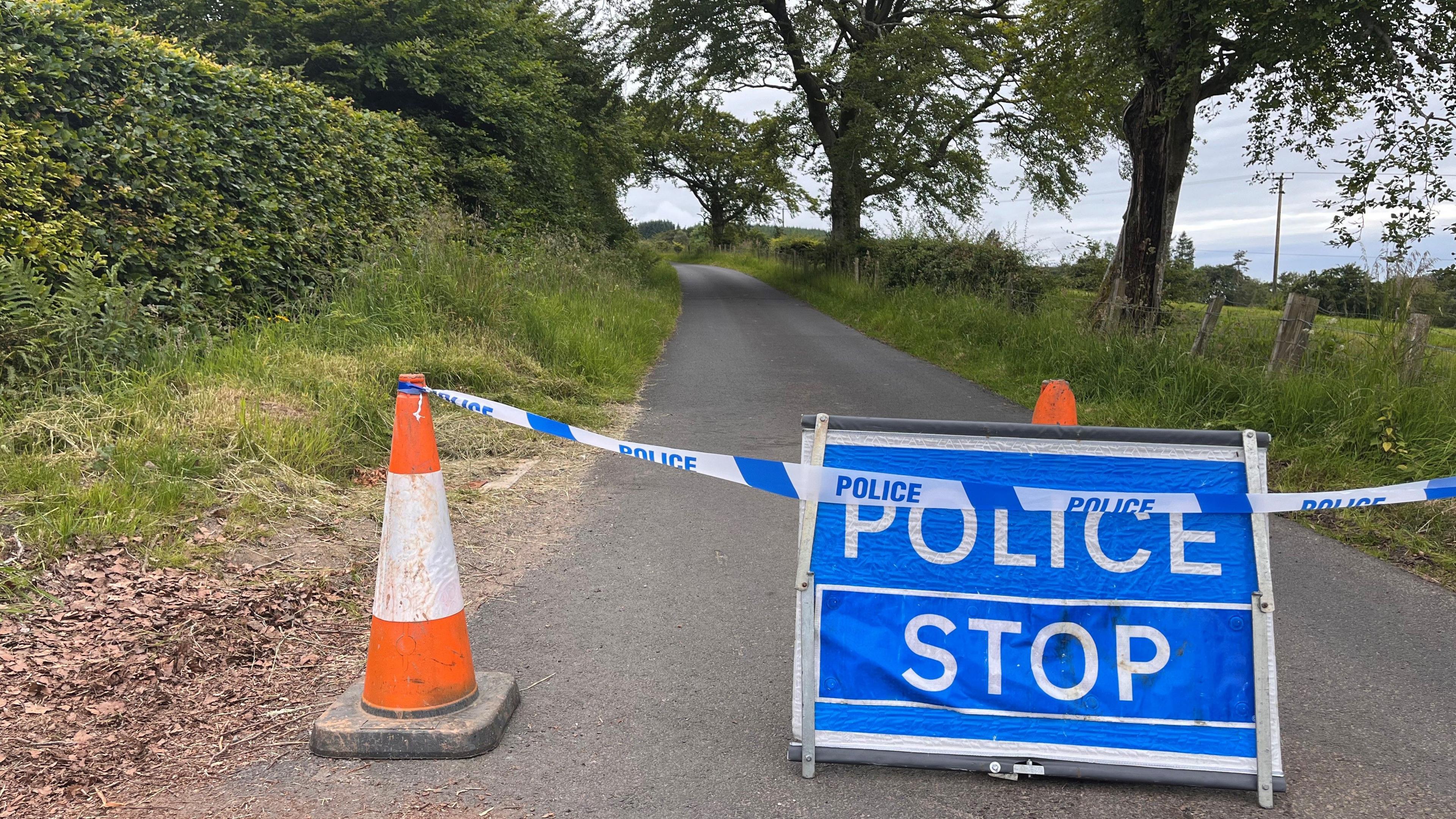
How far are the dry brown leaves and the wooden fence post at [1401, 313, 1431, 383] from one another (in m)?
7.52

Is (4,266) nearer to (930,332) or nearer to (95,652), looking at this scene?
(95,652)

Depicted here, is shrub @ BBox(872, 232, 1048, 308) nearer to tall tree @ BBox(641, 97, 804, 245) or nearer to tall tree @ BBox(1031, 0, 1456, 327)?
tall tree @ BBox(1031, 0, 1456, 327)

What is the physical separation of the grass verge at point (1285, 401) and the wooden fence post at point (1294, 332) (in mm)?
138

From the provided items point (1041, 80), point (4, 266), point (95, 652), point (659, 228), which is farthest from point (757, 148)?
point (659, 228)

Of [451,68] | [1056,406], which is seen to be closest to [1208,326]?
[1056,406]

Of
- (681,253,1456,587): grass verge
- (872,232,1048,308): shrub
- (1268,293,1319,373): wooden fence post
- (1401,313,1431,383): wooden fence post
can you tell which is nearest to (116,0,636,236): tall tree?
(872,232,1048,308): shrub

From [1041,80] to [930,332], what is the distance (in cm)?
506

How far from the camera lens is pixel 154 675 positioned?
3.15 metres

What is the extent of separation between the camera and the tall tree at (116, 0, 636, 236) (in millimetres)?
13648

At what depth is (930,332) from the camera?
50.7ft

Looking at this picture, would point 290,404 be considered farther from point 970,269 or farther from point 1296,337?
point 970,269

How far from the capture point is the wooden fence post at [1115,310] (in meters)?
11.2

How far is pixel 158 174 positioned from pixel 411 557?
5.75 meters

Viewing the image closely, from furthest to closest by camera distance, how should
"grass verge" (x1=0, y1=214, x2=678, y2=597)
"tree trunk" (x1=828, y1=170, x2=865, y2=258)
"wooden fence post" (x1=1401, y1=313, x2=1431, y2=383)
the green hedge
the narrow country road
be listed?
"tree trunk" (x1=828, y1=170, x2=865, y2=258), "wooden fence post" (x1=1401, y1=313, x2=1431, y2=383), the green hedge, "grass verge" (x1=0, y1=214, x2=678, y2=597), the narrow country road
